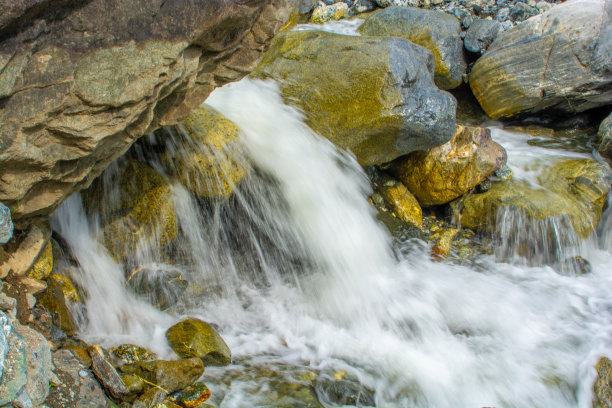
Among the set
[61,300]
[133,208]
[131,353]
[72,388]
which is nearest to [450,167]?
[133,208]

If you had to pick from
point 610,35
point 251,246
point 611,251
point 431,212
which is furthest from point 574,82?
point 251,246

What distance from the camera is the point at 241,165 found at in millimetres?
5215

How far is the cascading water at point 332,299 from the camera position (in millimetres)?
4059

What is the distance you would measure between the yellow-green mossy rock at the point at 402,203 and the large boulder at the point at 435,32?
427 centimetres

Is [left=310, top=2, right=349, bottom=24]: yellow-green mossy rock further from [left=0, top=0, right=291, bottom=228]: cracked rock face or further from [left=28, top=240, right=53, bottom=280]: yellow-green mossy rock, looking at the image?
[left=28, top=240, right=53, bottom=280]: yellow-green mossy rock

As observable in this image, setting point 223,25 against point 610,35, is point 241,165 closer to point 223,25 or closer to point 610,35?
point 223,25

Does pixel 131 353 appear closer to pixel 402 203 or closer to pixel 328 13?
pixel 402 203

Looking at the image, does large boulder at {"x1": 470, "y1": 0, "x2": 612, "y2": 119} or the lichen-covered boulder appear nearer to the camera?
the lichen-covered boulder

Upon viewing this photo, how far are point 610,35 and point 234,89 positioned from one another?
7.49 m

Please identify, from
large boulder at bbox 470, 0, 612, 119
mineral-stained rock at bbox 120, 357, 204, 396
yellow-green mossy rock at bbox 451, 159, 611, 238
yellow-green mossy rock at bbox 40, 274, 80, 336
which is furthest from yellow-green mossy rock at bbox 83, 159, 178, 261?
large boulder at bbox 470, 0, 612, 119

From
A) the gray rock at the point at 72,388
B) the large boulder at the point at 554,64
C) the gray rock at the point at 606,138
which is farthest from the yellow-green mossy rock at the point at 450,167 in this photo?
the gray rock at the point at 72,388

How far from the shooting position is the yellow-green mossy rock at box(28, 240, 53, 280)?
350cm

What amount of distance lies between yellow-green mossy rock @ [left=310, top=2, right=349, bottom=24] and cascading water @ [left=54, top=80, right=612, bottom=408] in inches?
261

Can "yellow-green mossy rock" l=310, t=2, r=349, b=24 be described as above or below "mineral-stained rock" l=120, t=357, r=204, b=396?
above
